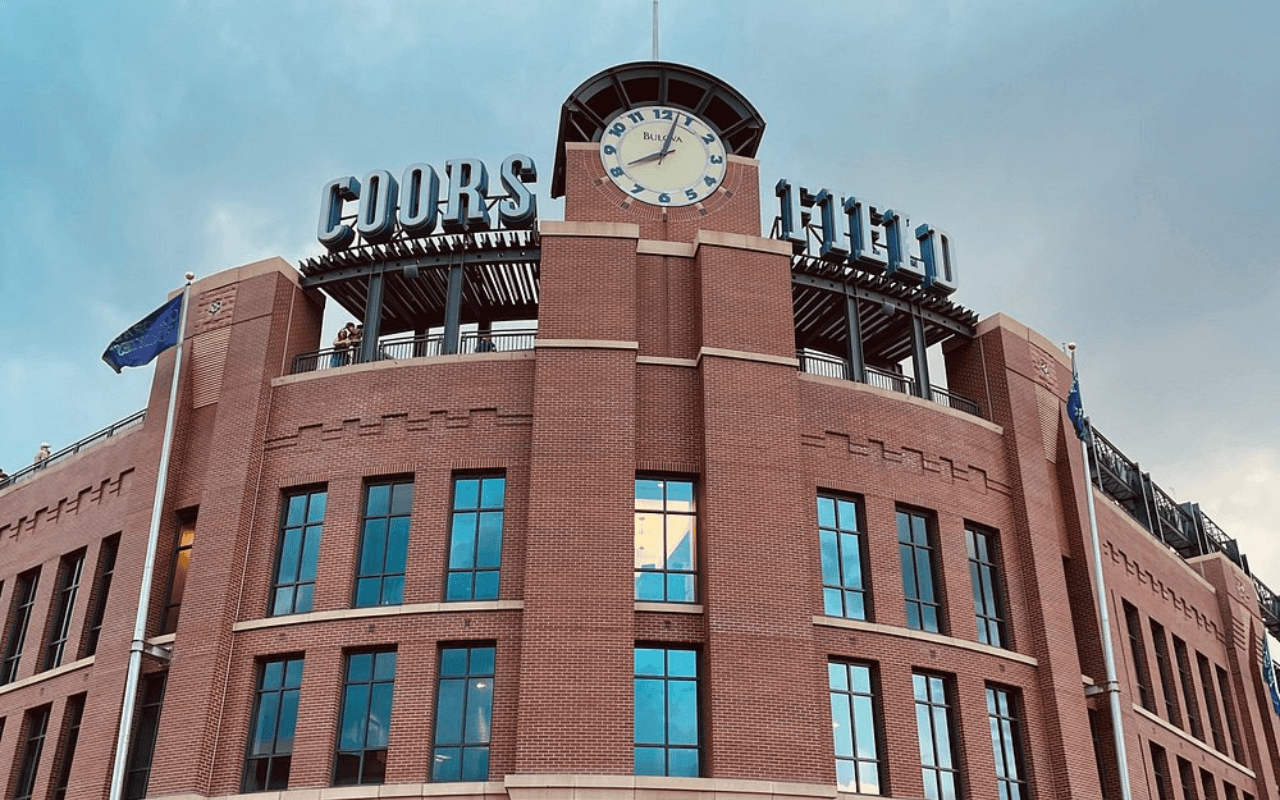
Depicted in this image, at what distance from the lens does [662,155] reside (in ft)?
125

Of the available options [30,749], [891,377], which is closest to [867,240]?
[891,377]

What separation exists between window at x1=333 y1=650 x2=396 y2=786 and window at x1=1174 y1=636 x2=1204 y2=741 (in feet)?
90.2

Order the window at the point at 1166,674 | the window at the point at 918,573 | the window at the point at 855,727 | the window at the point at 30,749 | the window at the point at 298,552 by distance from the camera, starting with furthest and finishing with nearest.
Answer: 1. the window at the point at 1166,674
2. the window at the point at 30,749
3. the window at the point at 918,573
4. the window at the point at 298,552
5. the window at the point at 855,727

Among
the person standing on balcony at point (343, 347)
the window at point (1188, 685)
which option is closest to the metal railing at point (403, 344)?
the person standing on balcony at point (343, 347)

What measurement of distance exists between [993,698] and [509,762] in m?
13.2

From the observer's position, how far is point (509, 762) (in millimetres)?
29062

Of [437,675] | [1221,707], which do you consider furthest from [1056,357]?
[437,675]

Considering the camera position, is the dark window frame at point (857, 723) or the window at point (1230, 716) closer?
the dark window frame at point (857, 723)

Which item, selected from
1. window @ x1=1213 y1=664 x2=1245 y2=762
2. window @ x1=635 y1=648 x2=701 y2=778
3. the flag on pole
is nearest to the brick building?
window @ x1=635 y1=648 x2=701 y2=778

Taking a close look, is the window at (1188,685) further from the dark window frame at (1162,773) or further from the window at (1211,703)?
the dark window frame at (1162,773)

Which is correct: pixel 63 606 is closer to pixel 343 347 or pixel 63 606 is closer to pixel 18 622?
pixel 18 622

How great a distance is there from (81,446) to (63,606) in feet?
19.5

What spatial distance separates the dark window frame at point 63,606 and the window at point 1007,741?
2503cm

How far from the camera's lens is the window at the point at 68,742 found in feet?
Result: 111
